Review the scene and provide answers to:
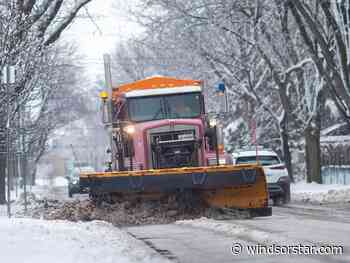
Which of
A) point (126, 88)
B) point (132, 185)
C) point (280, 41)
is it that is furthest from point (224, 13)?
point (132, 185)

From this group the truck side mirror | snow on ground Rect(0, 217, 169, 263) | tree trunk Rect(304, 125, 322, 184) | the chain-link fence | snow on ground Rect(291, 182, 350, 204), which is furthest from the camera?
the chain-link fence

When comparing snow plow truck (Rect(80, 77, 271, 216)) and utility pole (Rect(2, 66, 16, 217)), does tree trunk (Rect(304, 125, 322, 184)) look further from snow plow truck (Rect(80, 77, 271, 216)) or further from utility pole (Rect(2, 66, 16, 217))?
utility pole (Rect(2, 66, 16, 217))

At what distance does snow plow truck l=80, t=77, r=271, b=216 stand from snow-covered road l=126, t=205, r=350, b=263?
0.82 m

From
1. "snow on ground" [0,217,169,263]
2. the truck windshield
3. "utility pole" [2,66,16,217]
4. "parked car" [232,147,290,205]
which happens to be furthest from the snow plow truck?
"parked car" [232,147,290,205]

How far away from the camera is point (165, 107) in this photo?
65.3 feet

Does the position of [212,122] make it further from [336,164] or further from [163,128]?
[336,164]

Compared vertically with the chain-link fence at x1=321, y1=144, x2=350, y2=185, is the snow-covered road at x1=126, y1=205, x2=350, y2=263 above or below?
below

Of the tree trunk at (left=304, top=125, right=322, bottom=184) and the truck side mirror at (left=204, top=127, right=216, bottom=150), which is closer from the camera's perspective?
the truck side mirror at (left=204, top=127, right=216, bottom=150)

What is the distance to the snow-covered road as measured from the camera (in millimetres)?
11578

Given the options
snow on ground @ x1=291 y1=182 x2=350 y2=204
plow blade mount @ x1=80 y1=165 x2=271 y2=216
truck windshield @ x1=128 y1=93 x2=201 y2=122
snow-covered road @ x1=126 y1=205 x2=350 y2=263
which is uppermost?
truck windshield @ x1=128 y1=93 x2=201 y2=122

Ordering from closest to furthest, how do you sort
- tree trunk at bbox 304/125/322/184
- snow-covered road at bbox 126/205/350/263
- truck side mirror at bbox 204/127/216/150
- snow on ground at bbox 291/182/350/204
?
snow-covered road at bbox 126/205/350/263, truck side mirror at bbox 204/127/216/150, snow on ground at bbox 291/182/350/204, tree trunk at bbox 304/125/322/184

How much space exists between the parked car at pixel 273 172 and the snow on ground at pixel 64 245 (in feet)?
34.8

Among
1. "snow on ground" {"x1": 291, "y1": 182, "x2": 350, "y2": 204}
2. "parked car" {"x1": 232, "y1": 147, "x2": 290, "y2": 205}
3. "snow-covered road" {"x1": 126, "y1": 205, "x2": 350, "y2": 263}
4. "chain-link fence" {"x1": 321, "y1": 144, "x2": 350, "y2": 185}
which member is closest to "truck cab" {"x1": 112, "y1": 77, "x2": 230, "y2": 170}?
"snow-covered road" {"x1": 126, "y1": 205, "x2": 350, "y2": 263}

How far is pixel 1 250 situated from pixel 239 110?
126ft
